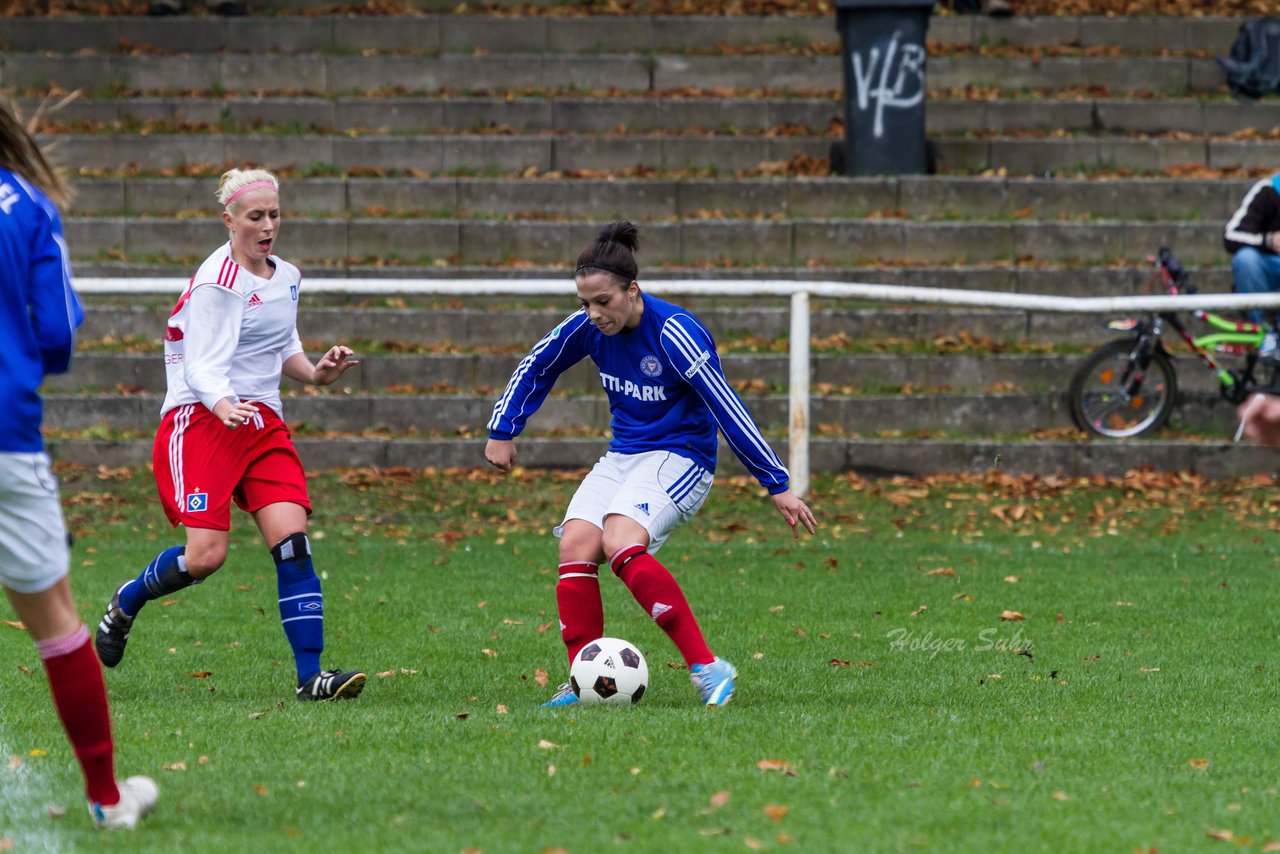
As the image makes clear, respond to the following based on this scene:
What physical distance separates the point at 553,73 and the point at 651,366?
11.5m

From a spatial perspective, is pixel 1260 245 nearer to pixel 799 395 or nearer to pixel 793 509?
pixel 799 395

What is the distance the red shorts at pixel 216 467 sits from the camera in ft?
21.3

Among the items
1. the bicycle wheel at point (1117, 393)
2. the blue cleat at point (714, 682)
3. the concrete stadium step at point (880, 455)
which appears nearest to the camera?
the blue cleat at point (714, 682)

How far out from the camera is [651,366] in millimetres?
6398

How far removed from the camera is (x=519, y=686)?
6.73 metres

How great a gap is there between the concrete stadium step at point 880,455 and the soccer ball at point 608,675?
592 cm

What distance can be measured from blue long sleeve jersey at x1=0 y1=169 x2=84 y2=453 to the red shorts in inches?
89.8

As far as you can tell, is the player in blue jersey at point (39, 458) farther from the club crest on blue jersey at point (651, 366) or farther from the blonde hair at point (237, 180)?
the club crest on blue jersey at point (651, 366)

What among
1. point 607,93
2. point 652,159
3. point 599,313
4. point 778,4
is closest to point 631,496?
point 599,313

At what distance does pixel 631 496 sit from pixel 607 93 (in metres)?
11.4

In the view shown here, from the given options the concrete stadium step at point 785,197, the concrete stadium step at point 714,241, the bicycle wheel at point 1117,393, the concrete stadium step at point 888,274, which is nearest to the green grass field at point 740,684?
the bicycle wheel at point 1117,393

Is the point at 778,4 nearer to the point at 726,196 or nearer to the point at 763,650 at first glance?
the point at 726,196

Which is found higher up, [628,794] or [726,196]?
[726,196]

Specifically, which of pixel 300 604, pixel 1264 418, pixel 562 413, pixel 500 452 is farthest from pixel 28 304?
pixel 562 413
